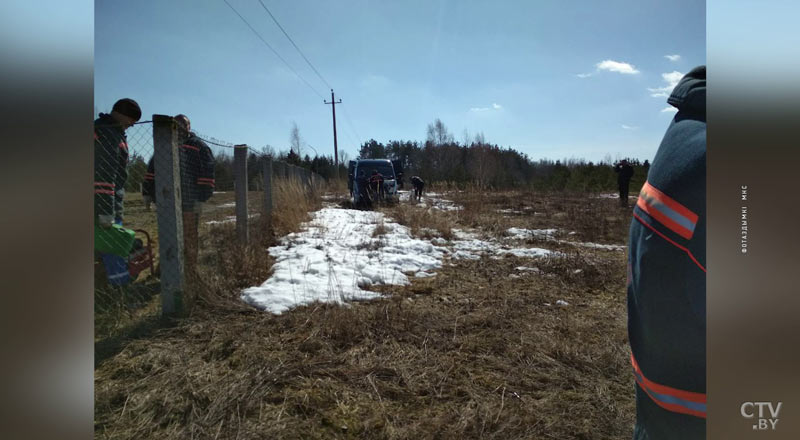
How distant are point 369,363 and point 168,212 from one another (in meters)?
2.06

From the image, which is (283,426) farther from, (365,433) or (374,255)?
(374,255)

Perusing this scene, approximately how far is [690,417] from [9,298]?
120 cm

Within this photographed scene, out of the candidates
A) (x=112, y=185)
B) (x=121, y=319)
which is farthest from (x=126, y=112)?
(x=121, y=319)

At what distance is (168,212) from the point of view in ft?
9.23

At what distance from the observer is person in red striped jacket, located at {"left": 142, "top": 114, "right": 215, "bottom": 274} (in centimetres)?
343

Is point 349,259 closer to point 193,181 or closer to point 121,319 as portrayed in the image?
point 193,181

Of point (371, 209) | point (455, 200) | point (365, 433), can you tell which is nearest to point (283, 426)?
point (365, 433)

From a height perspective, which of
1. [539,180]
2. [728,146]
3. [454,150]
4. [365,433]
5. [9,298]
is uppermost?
[454,150]

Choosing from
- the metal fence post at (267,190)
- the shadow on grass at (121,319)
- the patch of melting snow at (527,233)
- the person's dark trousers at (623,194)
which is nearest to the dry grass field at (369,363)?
the shadow on grass at (121,319)

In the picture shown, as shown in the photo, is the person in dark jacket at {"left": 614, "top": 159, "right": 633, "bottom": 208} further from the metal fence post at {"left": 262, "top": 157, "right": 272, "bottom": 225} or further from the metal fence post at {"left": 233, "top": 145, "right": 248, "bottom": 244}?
the metal fence post at {"left": 233, "top": 145, "right": 248, "bottom": 244}

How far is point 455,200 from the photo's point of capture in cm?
1166

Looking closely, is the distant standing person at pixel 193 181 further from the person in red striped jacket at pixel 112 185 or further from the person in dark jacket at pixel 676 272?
the person in dark jacket at pixel 676 272

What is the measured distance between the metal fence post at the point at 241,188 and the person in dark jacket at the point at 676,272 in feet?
15.4

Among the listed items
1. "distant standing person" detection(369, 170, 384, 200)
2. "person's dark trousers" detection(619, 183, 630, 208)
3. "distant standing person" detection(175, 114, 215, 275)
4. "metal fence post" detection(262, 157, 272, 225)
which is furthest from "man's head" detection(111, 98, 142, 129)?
"person's dark trousers" detection(619, 183, 630, 208)
